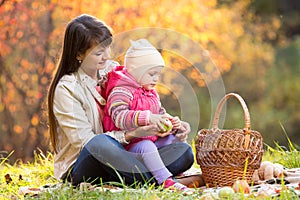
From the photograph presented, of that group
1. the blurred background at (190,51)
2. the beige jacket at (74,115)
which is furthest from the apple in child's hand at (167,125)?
Answer: the blurred background at (190,51)

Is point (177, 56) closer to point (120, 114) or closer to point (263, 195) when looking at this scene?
point (120, 114)

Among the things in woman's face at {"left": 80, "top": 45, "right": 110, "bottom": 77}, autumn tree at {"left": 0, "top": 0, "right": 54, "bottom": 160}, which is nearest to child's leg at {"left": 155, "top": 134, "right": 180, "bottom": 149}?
woman's face at {"left": 80, "top": 45, "right": 110, "bottom": 77}

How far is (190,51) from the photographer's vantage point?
668cm

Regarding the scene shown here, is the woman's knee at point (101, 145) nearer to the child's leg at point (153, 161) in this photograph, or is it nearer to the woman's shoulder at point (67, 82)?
the child's leg at point (153, 161)

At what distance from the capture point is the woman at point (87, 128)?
286cm

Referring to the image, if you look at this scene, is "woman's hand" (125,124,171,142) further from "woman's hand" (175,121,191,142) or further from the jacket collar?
the jacket collar

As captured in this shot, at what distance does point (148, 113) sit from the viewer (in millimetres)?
2830

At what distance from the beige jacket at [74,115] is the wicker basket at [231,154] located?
0.59 metres

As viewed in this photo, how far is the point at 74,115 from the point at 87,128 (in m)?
0.09

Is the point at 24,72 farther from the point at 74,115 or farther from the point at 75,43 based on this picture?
the point at 74,115

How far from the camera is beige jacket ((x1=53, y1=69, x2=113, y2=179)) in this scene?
2.93m

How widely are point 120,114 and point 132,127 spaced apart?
0.29ft

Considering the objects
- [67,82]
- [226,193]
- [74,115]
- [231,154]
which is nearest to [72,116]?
[74,115]

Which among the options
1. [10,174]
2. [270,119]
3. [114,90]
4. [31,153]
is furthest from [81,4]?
[270,119]
